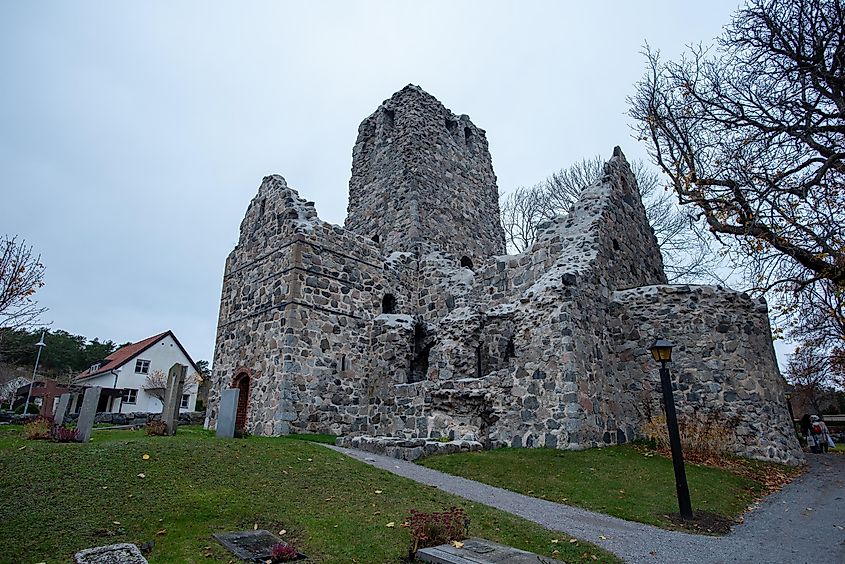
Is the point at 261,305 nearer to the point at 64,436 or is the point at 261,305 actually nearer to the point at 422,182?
the point at 64,436

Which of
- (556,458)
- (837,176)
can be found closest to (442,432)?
(556,458)

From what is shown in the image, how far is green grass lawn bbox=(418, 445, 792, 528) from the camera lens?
8.52 meters

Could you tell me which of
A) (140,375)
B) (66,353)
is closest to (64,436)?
(140,375)

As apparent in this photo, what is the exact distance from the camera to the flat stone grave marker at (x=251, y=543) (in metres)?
5.31

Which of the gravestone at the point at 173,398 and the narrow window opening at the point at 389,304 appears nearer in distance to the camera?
the gravestone at the point at 173,398

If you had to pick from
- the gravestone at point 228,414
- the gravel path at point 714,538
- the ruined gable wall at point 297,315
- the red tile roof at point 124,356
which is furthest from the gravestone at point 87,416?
the red tile roof at point 124,356

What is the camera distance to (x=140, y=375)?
43.2 metres

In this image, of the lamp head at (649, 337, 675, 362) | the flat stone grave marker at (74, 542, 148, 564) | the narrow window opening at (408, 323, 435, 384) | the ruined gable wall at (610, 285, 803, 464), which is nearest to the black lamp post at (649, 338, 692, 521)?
the lamp head at (649, 337, 675, 362)

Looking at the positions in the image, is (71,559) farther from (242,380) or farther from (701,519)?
(242,380)

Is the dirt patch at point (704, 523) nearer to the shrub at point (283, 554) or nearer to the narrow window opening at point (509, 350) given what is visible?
the shrub at point (283, 554)

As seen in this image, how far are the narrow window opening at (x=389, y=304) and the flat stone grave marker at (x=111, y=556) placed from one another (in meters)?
13.7

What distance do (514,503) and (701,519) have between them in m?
2.78

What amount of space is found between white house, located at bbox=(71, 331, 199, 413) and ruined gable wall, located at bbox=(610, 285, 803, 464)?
3439 cm

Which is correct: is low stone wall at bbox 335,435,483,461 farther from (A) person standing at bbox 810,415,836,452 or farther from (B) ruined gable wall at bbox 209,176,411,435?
(A) person standing at bbox 810,415,836,452
